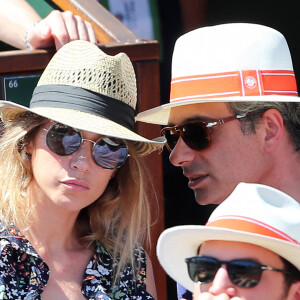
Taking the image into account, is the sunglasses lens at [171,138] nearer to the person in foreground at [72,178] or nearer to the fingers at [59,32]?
the person in foreground at [72,178]

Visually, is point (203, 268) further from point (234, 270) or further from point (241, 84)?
point (241, 84)

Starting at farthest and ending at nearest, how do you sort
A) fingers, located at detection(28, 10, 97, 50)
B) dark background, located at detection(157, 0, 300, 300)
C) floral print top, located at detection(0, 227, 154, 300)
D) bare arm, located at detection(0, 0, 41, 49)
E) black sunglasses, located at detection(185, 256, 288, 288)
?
dark background, located at detection(157, 0, 300, 300)
bare arm, located at detection(0, 0, 41, 49)
fingers, located at detection(28, 10, 97, 50)
floral print top, located at detection(0, 227, 154, 300)
black sunglasses, located at detection(185, 256, 288, 288)

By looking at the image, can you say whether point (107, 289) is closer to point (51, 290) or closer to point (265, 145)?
point (51, 290)

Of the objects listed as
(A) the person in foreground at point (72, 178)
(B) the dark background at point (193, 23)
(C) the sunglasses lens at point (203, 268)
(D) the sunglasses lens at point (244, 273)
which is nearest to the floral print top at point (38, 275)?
(A) the person in foreground at point (72, 178)

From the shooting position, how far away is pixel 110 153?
9.00 ft

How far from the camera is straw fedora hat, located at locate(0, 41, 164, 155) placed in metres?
2.73

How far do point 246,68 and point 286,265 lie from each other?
94 centimetres

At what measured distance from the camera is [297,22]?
453cm

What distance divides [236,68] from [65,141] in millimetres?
671

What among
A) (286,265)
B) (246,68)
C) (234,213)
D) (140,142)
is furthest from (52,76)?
(286,265)

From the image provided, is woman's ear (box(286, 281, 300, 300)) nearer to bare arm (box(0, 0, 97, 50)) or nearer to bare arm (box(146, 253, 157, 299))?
bare arm (box(146, 253, 157, 299))

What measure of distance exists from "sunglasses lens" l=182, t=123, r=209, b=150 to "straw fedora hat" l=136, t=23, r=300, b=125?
99mm

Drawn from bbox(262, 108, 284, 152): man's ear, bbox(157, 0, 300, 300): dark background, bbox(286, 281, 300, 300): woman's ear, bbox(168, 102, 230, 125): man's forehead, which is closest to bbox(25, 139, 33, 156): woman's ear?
bbox(168, 102, 230, 125): man's forehead


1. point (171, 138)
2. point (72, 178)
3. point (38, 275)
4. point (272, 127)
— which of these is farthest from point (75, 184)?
point (272, 127)
